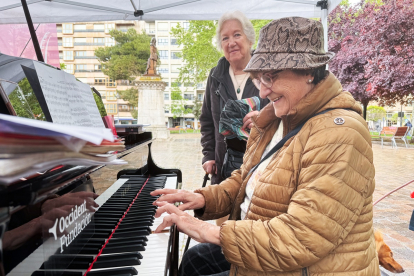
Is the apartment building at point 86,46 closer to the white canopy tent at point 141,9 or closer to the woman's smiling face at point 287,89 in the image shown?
the white canopy tent at point 141,9

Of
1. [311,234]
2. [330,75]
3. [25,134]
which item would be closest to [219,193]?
[311,234]

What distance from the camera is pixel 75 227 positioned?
47.6 inches

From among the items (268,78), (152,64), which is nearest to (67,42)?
(152,64)

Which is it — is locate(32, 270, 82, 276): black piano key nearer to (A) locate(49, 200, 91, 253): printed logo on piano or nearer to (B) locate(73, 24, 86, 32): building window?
(A) locate(49, 200, 91, 253): printed logo on piano

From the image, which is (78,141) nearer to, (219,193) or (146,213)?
(146,213)

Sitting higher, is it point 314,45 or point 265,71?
point 314,45

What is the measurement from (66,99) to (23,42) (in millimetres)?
3851

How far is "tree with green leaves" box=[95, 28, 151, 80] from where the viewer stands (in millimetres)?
33125

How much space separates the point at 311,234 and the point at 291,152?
359mm

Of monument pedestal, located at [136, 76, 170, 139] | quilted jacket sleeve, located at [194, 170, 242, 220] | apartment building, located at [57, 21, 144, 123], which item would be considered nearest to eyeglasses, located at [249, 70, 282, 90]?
quilted jacket sleeve, located at [194, 170, 242, 220]

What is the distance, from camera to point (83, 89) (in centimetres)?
182

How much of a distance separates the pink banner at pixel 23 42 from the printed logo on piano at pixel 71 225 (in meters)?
3.83

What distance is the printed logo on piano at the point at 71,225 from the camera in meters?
1.07

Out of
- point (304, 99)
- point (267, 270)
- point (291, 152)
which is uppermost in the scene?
point (304, 99)
